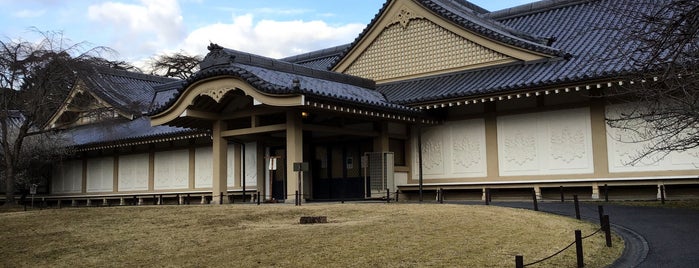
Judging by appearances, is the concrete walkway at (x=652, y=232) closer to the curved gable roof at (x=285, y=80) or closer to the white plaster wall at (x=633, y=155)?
the white plaster wall at (x=633, y=155)

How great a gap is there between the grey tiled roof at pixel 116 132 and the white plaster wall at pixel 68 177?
4.76 feet

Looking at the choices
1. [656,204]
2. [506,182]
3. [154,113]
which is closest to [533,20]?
[506,182]

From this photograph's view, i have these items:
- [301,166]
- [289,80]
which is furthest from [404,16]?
[301,166]

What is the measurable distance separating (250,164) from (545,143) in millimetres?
12150

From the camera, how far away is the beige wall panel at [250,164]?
1045 inches

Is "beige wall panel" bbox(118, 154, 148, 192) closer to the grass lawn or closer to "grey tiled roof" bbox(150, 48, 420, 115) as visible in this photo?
"grey tiled roof" bbox(150, 48, 420, 115)

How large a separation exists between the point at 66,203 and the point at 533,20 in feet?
87.9

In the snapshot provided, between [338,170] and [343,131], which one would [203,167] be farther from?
[343,131]

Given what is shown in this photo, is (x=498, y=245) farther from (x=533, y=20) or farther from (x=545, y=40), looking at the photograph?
(x=533, y=20)

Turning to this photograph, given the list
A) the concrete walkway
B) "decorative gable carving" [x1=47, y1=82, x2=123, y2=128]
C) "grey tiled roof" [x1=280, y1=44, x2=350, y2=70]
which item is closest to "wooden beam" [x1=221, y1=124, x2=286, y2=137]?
the concrete walkway

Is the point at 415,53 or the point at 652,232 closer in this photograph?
the point at 652,232

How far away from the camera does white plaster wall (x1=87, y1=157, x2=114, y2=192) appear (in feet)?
110

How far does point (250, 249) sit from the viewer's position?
11219 mm

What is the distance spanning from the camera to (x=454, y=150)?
22.4 metres
